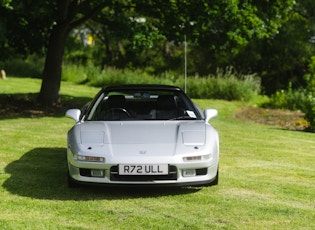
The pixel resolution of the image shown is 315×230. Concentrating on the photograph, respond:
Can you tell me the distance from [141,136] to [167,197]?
2.79 ft

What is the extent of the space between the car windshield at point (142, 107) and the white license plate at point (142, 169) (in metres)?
1.46

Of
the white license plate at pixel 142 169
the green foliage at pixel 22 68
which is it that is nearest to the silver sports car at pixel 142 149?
the white license plate at pixel 142 169

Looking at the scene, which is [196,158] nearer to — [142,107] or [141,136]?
[141,136]

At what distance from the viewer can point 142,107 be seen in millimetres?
9031

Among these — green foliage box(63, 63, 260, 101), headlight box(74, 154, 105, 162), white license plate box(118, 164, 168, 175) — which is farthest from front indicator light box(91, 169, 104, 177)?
green foliage box(63, 63, 260, 101)

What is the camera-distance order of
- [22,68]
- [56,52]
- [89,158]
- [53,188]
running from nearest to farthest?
[89,158] < [53,188] < [56,52] < [22,68]

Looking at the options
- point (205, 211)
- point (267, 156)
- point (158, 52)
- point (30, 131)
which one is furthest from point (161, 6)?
point (158, 52)

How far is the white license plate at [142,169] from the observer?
6848mm

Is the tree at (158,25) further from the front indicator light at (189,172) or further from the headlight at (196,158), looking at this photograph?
the front indicator light at (189,172)

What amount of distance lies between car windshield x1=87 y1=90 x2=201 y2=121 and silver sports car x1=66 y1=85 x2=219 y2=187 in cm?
1

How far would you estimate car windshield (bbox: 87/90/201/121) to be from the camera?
8312 mm

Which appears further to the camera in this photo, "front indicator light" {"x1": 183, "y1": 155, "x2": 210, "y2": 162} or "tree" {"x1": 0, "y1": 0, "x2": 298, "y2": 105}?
"tree" {"x1": 0, "y1": 0, "x2": 298, "y2": 105}

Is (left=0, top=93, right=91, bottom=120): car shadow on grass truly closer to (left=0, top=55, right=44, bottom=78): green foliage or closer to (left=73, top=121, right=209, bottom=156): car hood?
(left=73, top=121, right=209, bottom=156): car hood

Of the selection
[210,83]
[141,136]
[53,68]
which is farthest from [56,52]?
[141,136]
